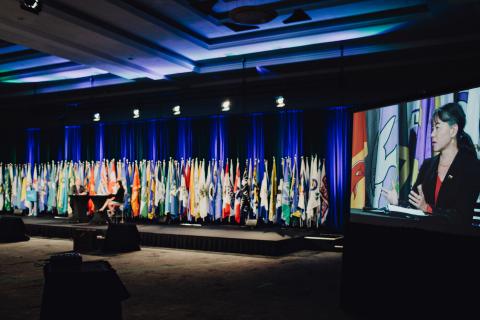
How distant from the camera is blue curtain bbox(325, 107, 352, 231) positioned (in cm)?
1028

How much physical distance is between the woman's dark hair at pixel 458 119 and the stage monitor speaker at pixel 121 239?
6.60m

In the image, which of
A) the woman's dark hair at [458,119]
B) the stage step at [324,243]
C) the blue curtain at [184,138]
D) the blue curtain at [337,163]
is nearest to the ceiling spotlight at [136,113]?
the blue curtain at [184,138]

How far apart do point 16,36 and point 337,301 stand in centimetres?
686

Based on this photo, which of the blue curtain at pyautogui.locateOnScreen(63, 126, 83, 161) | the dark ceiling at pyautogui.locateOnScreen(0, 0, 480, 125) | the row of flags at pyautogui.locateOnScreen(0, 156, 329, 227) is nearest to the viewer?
the dark ceiling at pyautogui.locateOnScreen(0, 0, 480, 125)

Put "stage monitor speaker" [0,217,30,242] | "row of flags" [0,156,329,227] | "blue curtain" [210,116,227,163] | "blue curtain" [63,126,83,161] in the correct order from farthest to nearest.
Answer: "blue curtain" [63,126,83,161], "blue curtain" [210,116,227,163], "row of flags" [0,156,329,227], "stage monitor speaker" [0,217,30,242]

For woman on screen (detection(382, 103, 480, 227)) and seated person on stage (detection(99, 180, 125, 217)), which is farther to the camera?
seated person on stage (detection(99, 180, 125, 217))

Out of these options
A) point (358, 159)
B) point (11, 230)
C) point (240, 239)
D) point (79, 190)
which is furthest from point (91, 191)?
point (358, 159)

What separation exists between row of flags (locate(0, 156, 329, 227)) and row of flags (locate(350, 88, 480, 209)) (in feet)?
17.6

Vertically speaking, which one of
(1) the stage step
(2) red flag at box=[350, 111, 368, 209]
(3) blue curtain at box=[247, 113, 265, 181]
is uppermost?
(3) blue curtain at box=[247, 113, 265, 181]

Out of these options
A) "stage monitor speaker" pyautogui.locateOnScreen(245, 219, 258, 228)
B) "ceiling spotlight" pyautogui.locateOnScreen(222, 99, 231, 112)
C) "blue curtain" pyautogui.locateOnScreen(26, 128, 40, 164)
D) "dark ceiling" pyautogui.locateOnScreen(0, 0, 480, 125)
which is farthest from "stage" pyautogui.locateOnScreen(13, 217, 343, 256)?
"blue curtain" pyautogui.locateOnScreen(26, 128, 40, 164)

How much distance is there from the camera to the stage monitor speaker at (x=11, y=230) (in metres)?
10.2

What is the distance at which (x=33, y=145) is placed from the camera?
15273 millimetres

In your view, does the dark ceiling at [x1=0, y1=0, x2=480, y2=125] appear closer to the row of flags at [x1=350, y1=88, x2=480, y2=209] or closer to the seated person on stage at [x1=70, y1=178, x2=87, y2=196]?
the row of flags at [x1=350, y1=88, x2=480, y2=209]

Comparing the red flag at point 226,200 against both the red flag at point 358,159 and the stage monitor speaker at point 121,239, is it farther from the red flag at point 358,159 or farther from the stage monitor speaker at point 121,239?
the red flag at point 358,159
